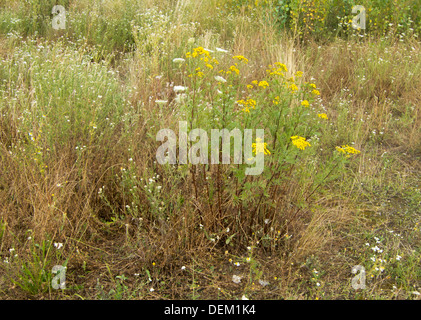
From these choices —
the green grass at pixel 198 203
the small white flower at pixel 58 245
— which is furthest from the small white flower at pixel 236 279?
the small white flower at pixel 58 245

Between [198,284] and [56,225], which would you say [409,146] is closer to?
[198,284]

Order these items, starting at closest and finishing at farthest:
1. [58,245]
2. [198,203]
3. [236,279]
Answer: [236,279] < [58,245] < [198,203]

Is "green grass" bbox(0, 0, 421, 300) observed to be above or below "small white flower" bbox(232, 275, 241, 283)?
above

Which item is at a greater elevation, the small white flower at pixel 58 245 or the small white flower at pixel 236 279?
the small white flower at pixel 58 245

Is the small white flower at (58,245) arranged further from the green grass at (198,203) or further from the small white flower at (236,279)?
the small white flower at (236,279)

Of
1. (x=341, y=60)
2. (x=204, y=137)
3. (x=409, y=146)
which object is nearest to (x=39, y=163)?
(x=204, y=137)

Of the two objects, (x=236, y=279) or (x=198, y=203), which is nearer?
(x=236, y=279)

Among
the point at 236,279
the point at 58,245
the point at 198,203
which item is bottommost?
the point at 236,279

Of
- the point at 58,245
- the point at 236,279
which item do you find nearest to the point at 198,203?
the point at 236,279

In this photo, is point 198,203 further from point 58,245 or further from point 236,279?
point 58,245

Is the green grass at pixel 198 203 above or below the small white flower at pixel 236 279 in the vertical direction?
above

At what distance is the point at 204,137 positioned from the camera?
2.43 meters

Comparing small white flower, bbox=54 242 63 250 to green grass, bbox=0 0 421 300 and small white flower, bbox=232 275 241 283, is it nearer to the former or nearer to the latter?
green grass, bbox=0 0 421 300

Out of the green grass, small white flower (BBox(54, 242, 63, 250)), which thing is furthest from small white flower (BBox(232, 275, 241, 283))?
small white flower (BBox(54, 242, 63, 250))
